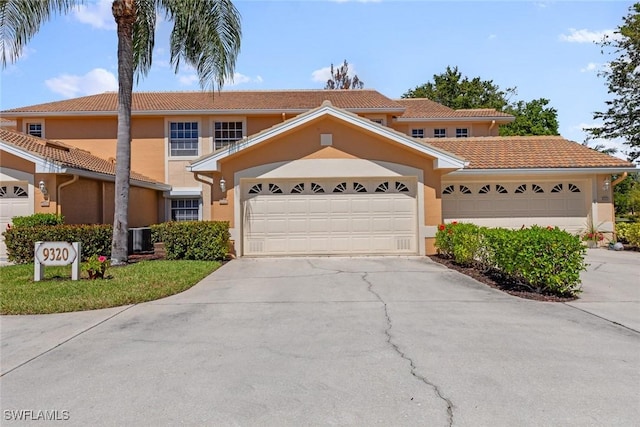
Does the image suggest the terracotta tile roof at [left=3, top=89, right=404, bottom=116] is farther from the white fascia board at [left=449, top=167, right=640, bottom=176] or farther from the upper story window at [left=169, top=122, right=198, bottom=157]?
the white fascia board at [left=449, top=167, right=640, bottom=176]

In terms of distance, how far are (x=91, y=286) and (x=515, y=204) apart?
13.5m

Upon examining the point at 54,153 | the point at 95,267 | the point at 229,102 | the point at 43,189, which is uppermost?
the point at 229,102

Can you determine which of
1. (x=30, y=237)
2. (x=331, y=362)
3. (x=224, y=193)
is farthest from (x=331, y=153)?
(x=331, y=362)

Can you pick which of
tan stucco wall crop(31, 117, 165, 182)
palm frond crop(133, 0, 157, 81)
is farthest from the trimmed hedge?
tan stucco wall crop(31, 117, 165, 182)

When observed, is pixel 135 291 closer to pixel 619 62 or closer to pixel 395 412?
pixel 395 412

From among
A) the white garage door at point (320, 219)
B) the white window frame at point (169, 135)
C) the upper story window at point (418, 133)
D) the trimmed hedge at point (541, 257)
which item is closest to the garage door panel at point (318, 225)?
the white garage door at point (320, 219)

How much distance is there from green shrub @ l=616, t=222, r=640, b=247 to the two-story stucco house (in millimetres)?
556

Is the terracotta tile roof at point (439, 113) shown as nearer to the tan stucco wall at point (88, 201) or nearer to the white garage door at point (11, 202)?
the tan stucco wall at point (88, 201)

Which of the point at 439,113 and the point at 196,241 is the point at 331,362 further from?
the point at 439,113

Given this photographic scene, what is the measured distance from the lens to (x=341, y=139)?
1342 centimetres

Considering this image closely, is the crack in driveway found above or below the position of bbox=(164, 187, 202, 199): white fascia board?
below

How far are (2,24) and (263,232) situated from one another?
844 cm

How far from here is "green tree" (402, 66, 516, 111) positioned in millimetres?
40906

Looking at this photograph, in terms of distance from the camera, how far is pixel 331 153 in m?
13.4
